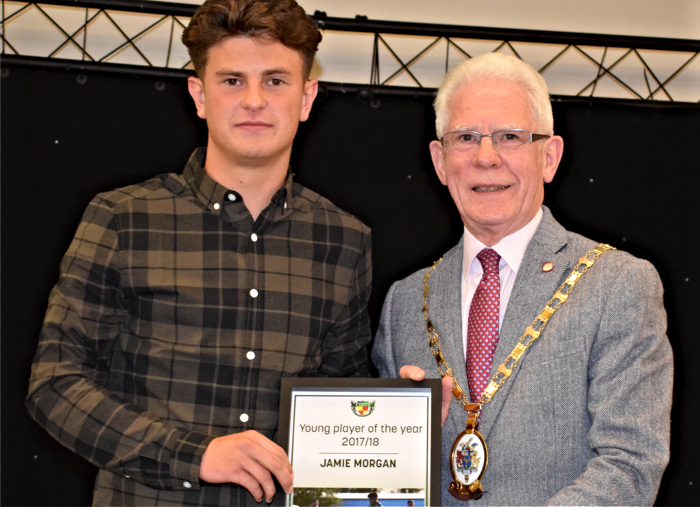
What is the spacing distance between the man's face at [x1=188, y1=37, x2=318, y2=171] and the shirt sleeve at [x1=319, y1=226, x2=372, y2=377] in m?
0.50

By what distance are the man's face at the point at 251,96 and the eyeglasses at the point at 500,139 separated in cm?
55

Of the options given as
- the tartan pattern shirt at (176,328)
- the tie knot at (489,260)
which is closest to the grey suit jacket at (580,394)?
the tie knot at (489,260)

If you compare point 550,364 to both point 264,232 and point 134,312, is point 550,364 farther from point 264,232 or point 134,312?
point 134,312

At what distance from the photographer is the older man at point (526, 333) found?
1.98 meters

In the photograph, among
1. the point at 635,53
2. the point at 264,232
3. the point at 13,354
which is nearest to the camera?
the point at 264,232

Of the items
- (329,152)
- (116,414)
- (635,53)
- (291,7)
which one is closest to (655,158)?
(635,53)

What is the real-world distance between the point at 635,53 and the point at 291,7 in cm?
325

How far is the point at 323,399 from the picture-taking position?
6.53ft

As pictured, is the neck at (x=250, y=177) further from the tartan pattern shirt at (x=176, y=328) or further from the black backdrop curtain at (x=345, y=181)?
the black backdrop curtain at (x=345, y=181)

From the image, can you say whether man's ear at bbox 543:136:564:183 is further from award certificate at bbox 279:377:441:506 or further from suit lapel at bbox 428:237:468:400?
award certificate at bbox 279:377:441:506

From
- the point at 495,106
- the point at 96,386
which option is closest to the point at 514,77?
the point at 495,106

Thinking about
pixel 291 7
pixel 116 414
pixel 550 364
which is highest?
pixel 291 7

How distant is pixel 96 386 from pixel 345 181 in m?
2.64

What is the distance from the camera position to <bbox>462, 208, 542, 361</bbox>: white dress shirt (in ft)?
7.71
